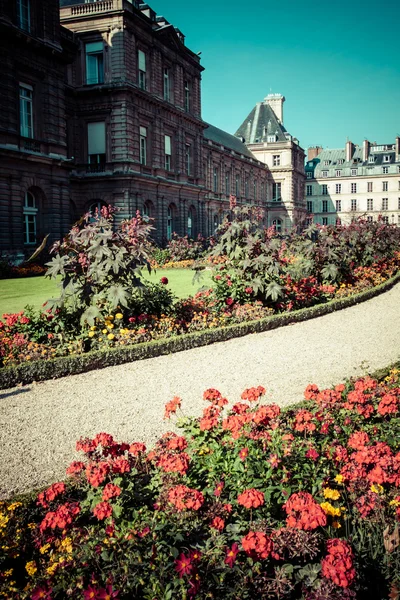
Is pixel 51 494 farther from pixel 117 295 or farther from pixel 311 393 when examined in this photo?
pixel 117 295

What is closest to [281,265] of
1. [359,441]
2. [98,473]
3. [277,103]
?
[359,441]

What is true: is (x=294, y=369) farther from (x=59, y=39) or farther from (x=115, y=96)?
(x=115, y=96)

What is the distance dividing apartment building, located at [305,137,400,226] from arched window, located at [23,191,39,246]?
45.7 m

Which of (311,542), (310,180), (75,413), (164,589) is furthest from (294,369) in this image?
(310,180)

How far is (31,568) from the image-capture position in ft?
7.95

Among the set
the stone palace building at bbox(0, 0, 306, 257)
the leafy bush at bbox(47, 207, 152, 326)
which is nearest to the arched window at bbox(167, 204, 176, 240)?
the stone palace building at bbox(0, 0, 306, 257)

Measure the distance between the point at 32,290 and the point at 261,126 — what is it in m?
46.3

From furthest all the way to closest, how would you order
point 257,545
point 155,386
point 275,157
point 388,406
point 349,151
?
1. point 349,151
2. point 275,157
3. point 155,386
4. point 388,406
5. point 257,545

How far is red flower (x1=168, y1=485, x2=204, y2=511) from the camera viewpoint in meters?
2.49

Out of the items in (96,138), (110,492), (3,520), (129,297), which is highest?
(96,138)

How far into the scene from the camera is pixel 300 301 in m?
11.0

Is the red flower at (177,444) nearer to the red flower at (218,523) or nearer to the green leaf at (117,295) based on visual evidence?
the red flower at (218,523)

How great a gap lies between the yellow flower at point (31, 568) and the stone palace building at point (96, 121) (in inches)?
498

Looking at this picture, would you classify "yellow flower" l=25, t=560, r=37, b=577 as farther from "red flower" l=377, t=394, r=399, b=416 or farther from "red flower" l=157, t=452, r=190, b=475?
"red flower" l=377, t=394, r=399, b=416
